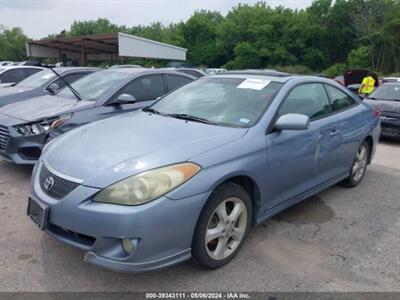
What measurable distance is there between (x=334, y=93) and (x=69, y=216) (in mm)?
3417

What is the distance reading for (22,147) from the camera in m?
4.98

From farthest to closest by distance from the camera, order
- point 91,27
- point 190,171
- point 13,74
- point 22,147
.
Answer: point 91,27 < point 13,74 < point 22,147 < point 190,171

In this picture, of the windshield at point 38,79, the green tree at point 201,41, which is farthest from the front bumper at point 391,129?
the green tree at point 201,41

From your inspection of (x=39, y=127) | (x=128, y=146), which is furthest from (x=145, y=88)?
(x=128, y=146)

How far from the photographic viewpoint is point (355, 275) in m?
3.04

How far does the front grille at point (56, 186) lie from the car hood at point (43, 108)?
250 centimetres

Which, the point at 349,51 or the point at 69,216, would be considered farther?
the point at 349,51

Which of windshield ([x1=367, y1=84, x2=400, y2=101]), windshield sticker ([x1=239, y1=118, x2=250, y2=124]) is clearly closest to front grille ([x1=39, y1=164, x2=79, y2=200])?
windshield sticker ([x1=239, y1=118, x2=250, y2=124])

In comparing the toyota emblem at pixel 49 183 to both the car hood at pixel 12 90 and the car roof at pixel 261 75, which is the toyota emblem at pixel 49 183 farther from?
the car hood at pixel 12 90

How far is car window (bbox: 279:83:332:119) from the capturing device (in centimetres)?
375

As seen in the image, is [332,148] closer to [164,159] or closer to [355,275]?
[355,275]

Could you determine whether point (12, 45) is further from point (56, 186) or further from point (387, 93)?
point (56, 186)

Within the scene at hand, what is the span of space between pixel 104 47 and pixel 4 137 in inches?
1254

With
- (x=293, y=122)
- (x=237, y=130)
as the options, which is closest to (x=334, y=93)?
(x=293, y=122)
